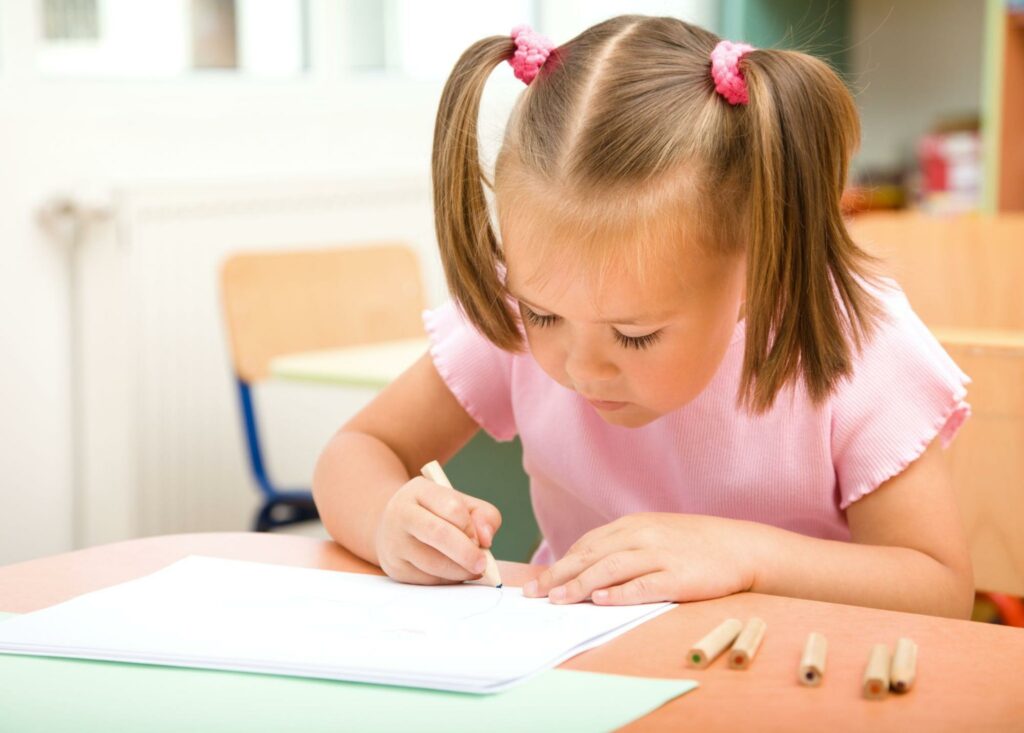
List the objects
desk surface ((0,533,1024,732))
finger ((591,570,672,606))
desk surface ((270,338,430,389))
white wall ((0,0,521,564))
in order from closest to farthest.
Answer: desk surface ((0,533,1024,732))
finger ((591,570,672,606))
desk surface ((270,338,430,389))
white wall ((0,0,521,564))

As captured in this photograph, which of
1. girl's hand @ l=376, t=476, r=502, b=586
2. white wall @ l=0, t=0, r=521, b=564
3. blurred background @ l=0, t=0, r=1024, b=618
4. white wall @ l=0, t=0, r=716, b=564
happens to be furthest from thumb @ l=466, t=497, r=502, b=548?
white wall @ l=0, t=0, r=521, b=564

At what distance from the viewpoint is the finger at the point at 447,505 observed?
816 millimetres

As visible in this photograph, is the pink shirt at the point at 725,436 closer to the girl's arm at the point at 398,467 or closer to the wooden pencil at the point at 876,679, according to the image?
the girl's arm at the point at 398,467

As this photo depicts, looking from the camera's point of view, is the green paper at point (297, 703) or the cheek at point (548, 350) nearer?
the green paper at point (297, 703)

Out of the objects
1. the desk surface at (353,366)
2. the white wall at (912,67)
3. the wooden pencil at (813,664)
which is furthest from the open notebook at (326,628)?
the white wall at (912,67)

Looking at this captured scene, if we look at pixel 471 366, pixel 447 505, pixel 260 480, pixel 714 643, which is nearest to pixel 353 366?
pixel 260 480

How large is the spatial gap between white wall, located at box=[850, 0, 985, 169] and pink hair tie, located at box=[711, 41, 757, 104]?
2.81m

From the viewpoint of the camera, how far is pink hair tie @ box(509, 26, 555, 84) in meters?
0.89

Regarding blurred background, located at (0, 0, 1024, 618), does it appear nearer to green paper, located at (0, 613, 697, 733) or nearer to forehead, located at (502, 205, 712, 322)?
forehead, located at (502, 205, 712, 322)

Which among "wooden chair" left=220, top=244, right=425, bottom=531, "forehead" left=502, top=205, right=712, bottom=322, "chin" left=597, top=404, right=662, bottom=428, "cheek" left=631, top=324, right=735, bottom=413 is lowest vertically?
"wooden chair" left=220, top=244, right=425, bottom=531

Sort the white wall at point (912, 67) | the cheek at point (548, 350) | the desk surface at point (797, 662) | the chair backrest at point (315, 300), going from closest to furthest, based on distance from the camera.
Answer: the desk surface at point (797, 662) → the cheek at point (548, 350) → the chair backrest at point (315, 300) → the white wall at point (912, 67)

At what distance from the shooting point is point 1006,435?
3.96 feet

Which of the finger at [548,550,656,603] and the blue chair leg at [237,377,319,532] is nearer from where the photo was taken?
the finger at [548,550,656,603]

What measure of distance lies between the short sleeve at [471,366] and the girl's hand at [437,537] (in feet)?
0.80
